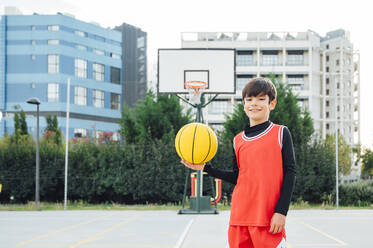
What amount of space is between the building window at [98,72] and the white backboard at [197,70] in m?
33.2

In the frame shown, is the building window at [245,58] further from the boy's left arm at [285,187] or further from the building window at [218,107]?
the boy's left arm at [285,187]

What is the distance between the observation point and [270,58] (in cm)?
5009

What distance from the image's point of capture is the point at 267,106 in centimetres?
271

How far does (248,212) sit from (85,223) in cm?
828

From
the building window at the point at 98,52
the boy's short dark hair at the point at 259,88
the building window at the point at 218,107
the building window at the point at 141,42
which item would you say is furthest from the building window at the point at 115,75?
the boy's short dark hair at the point at 259,88

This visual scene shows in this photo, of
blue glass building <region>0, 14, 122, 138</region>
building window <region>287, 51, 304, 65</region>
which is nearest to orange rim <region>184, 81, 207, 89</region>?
blue glass building <region>0, 14, 122, 138</region>

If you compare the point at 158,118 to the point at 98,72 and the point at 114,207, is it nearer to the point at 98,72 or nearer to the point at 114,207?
the point at 114,207

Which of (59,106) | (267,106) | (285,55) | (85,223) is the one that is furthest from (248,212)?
(285,55)

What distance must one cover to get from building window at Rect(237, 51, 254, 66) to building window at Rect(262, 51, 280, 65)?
1.47 m

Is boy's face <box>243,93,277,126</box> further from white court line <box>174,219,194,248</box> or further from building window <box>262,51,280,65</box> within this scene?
building window <box>262,51,280,65</box>

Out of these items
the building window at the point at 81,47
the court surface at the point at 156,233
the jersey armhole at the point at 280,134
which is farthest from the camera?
the building window at the point at 81,47

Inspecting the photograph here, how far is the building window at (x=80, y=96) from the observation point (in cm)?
4269

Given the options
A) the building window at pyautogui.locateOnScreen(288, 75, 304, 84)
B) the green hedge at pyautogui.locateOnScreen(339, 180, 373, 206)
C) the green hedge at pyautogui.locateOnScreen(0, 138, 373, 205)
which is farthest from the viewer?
the building window at pyautogui.locateOnScreen(288, 75, 304, 84)

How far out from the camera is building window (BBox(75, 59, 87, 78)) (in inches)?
1692
